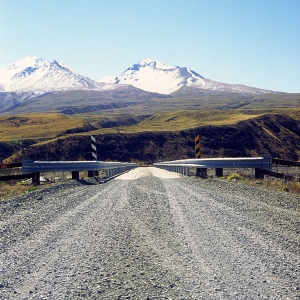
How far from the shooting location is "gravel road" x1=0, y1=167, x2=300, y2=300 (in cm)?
453

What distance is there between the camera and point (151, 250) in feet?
19.8

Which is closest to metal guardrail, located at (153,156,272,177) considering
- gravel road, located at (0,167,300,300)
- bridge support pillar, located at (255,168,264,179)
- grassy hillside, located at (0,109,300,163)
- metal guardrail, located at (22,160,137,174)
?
bridge support pillar, located at (255,168,264,179)

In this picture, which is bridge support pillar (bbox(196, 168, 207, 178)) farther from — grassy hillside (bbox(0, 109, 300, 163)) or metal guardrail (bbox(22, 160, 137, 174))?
grassy hillside (bbox(0, 109, 300, 163))

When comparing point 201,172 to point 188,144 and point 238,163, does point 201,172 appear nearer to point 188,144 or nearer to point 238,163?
point 238,163

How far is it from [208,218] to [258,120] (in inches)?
3076

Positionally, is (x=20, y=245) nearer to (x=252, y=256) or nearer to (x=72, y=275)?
(x=72, y=275)

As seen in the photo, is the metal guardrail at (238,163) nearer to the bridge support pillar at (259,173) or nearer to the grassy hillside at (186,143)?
the bridge support pillar at (259,173)

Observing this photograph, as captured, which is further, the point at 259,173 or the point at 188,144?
the point at 188,144

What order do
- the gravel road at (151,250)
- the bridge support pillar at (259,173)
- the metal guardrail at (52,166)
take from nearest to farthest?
the gravel road at (151,250), the metal guardrail at (52,166), the bridge support pillar at (259,173)

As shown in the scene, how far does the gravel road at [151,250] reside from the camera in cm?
453

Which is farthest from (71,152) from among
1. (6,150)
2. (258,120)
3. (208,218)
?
(208,218)

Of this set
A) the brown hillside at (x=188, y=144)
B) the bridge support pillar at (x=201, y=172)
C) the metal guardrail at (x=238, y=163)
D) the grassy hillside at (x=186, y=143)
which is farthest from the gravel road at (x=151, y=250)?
the brown hillside at (x=188, y=144)

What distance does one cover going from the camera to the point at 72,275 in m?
4.94

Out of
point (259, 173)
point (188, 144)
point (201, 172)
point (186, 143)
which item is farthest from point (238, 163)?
point (186, 143)
